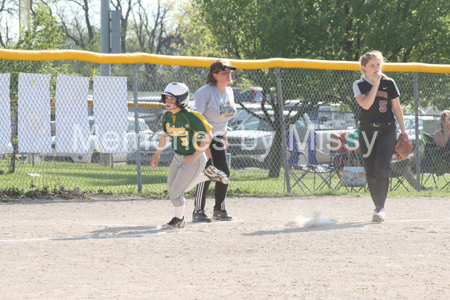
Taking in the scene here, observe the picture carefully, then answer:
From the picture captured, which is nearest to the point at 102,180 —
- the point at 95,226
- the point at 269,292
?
the point at 95,226

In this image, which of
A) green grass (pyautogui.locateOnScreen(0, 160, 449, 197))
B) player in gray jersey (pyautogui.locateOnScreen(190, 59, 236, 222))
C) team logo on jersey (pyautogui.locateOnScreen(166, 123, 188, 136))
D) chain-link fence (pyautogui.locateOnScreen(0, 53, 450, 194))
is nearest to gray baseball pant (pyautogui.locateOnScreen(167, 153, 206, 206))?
team logo on jersey (pyautogui.locateOnScreen(166, 123, 188, 136))

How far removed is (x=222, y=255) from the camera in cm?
441

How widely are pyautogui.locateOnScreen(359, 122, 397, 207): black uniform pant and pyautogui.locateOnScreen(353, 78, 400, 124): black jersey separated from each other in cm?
10

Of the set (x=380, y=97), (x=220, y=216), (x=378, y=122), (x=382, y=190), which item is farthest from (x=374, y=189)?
(x=220, y=216)

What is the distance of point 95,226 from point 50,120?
7.93 feet

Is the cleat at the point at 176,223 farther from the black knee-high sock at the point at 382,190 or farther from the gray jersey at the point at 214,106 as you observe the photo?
the black knee-high sock at the point at 382,190

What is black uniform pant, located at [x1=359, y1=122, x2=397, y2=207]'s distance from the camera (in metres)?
6.01

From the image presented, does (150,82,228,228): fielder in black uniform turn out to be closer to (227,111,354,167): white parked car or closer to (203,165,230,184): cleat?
(203,165,230,184): cleat

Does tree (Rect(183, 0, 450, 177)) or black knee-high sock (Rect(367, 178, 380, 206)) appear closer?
black knee-high sock (Rect(367, 178, 380, 206))

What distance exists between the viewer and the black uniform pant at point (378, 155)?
6008mm

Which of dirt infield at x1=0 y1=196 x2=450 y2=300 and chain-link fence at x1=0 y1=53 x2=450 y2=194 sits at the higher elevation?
chain-link fence at x1=0 y1=53 x2=450 y2=194

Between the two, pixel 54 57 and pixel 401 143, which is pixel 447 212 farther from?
pixel 54 57

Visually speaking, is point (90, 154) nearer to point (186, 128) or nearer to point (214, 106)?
point (214, 106)

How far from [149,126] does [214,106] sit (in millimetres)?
6930
